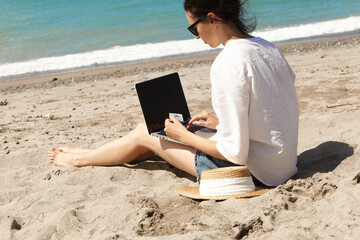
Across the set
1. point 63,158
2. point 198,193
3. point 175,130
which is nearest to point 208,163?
point 198,193

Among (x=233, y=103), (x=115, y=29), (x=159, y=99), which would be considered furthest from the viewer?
(x=115, y=29)

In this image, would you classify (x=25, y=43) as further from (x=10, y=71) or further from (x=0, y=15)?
(x=0, y=15)

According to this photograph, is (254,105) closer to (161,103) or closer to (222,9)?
(222,9)

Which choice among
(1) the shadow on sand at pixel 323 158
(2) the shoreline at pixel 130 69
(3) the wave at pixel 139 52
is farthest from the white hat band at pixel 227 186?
(3) the wave at pixel 139 52

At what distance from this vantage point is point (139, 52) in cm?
1206

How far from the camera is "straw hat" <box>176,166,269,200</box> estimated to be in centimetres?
287

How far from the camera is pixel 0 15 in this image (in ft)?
63.0

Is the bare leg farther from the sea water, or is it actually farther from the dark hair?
the sea water

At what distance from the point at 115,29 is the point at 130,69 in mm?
6056

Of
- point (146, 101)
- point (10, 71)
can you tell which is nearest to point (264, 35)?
point (10, 71)

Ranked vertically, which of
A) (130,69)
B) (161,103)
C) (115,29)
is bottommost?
(130,69)

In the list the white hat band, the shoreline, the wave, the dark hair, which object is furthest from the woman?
the wave

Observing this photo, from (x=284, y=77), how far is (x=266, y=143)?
16.8 inches

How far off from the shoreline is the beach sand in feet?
8.89
